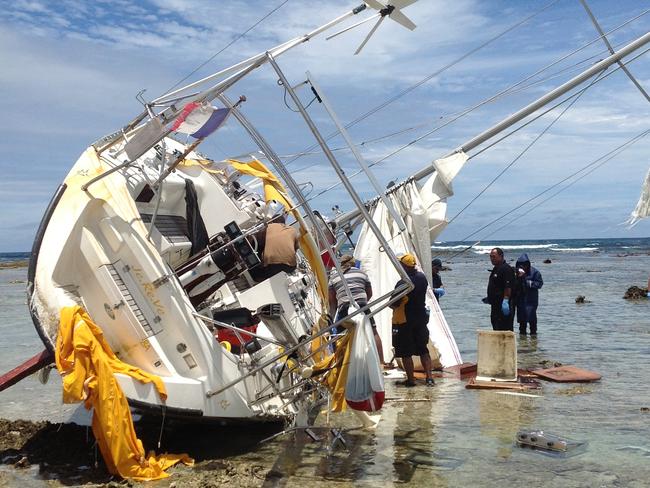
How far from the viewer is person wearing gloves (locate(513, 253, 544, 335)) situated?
49.0 ft

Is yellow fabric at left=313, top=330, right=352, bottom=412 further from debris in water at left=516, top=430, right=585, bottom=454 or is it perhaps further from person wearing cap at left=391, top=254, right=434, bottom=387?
person wearing cap at left=391, top=254, right=434, bottom=387

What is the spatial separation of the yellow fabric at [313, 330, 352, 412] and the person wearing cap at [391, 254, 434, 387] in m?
3.37

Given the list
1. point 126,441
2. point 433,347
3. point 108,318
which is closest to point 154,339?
point 108,318

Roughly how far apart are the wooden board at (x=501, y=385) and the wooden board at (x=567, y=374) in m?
0.42

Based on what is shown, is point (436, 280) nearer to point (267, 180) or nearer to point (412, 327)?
point (412, 327)

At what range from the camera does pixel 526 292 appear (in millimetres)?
15219

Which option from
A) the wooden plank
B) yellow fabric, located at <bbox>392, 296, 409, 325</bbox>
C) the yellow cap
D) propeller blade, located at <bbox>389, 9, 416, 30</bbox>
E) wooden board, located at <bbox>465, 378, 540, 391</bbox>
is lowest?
wooden board, located at <bbox>465, 378, 540, 391</bbox>

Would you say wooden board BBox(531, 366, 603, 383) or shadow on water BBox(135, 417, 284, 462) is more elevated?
wooden board BBox(531, 366, 603, 383)

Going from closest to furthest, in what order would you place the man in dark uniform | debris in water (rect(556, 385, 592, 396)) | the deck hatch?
the deck hatch, debris in water (rect(556, 385, 592, 396)), the man in dark uniform

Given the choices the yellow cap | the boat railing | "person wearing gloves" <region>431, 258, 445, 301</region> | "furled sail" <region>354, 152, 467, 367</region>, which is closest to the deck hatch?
the boat railing

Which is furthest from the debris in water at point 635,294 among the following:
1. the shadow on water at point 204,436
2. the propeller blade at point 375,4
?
the propeller blade at point 375,4

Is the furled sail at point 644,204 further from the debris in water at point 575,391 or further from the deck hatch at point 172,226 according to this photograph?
the deck hatch at point 172,226

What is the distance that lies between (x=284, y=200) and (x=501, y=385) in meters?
3.85

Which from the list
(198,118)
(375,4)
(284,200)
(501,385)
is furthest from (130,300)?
(501,385)
